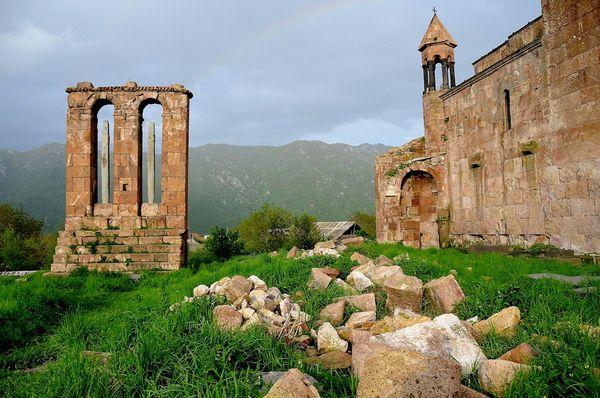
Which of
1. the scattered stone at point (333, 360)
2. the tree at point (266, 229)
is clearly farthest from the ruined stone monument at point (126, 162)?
the tree at point (266, 229)

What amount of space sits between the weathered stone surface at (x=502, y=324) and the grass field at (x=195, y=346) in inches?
3.6

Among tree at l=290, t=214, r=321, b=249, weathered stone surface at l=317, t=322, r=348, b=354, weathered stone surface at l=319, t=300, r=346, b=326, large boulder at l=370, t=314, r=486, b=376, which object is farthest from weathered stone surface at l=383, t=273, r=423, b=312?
tree at l=290, t=214, r=321, b=249

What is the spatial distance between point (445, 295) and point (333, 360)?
7.33 ft

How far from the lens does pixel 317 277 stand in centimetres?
589

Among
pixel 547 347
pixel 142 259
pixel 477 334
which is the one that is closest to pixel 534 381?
pixel 547 347

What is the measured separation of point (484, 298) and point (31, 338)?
5.66 m

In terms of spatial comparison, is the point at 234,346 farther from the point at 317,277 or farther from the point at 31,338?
the point at 31,338

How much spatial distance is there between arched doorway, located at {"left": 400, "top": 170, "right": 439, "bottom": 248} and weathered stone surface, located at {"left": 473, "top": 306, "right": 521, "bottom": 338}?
1167 cm

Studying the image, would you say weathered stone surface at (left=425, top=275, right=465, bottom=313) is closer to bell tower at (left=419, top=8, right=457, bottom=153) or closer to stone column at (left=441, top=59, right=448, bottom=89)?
bell tower at (left=419, top=8, right=457, bottom=153)

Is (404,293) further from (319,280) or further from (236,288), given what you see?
(236,288)

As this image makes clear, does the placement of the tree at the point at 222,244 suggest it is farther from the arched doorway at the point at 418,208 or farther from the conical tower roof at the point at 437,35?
the conical tower roof at the point at 437,35

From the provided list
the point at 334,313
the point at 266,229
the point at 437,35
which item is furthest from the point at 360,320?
the point at 266,229

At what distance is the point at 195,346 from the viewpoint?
126 inches

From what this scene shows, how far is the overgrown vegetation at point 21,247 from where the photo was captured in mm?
27688
